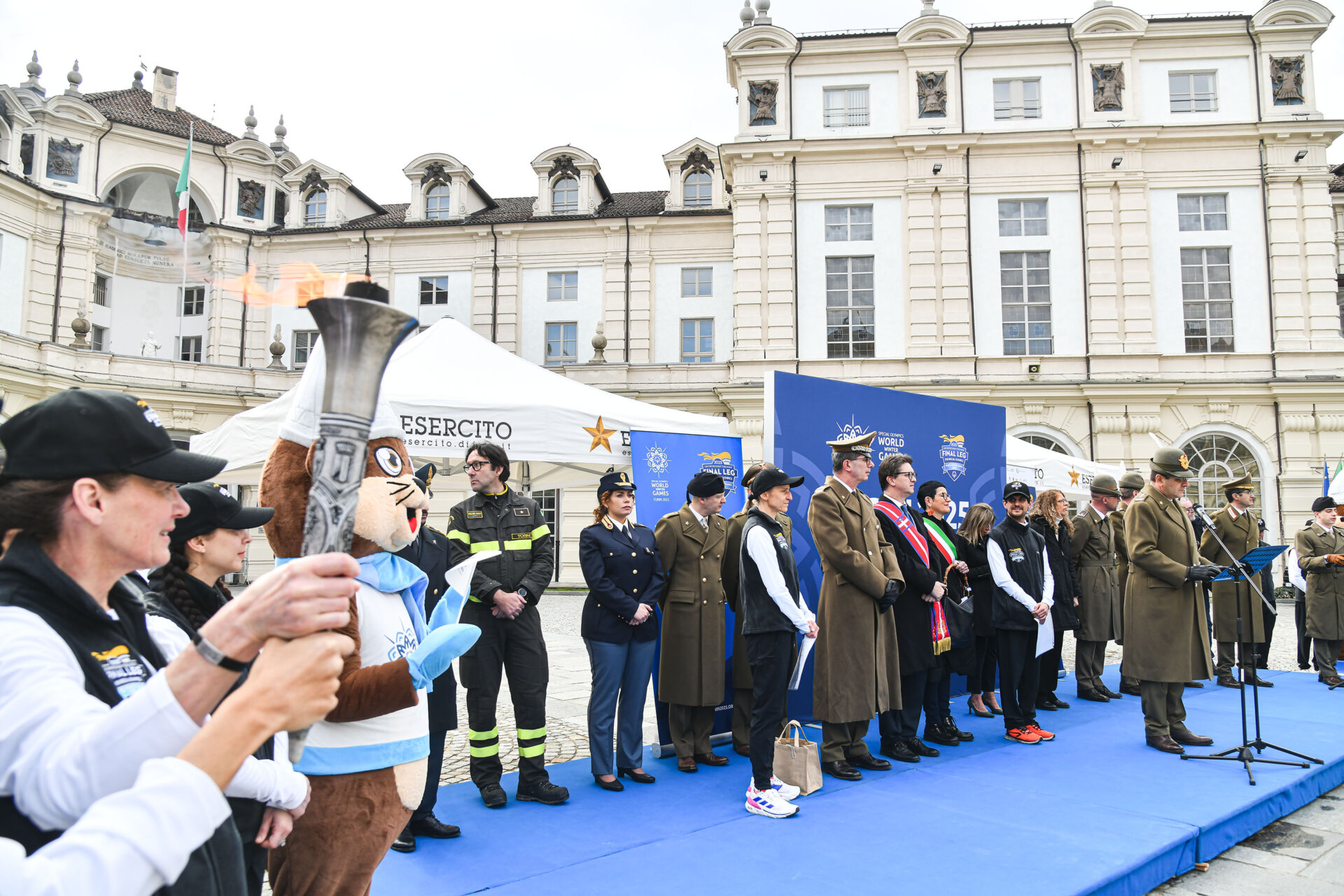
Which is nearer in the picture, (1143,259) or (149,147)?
(1143,259)

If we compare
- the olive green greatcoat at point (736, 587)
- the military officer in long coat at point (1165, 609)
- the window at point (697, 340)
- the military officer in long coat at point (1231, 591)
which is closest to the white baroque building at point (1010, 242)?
the window at point (697, 340)

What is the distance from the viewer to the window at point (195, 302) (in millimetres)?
30016

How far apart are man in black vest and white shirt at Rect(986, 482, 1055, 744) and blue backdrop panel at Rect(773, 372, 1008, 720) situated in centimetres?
140

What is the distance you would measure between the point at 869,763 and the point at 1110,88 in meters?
Result: 24.5

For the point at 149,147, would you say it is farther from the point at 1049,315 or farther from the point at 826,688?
the point at 826,688

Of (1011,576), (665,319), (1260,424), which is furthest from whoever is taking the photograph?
(665,319)

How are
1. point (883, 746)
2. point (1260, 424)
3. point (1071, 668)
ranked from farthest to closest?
point (1260, 424) < point (1071, 668) < point (883, 746)

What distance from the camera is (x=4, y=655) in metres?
1.30

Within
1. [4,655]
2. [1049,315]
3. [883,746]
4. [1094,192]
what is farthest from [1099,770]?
[1094,192]

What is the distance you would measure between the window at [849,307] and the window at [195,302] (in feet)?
73.4

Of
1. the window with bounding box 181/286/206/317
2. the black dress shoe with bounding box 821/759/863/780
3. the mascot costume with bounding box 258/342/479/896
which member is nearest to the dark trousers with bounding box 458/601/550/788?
the black dress shoe with bounding box 821/759/863/780

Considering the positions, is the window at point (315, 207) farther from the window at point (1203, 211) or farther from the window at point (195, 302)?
the window at point (1203, 211)

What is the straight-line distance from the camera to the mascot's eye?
292 cm

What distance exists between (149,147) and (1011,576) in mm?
32459
